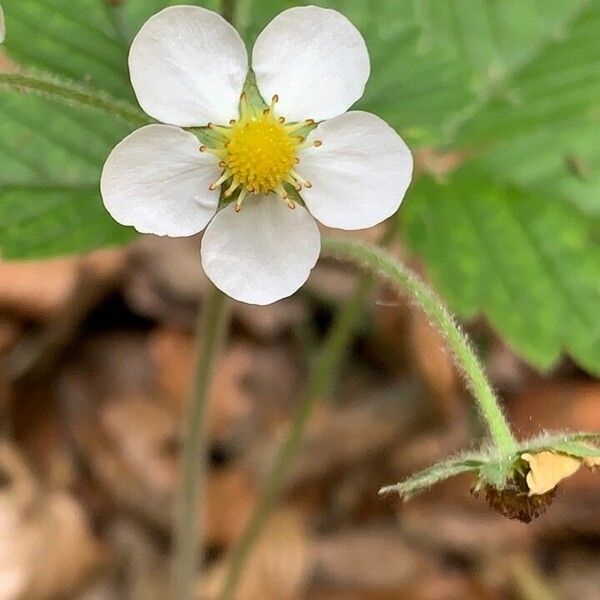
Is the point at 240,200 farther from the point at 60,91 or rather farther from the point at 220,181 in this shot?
the point at 60,91

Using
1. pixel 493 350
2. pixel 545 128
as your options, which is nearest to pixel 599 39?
pixel 545 128

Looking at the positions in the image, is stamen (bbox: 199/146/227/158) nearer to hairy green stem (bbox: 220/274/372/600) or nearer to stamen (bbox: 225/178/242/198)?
stamen (bbox: 225/178/242/198)

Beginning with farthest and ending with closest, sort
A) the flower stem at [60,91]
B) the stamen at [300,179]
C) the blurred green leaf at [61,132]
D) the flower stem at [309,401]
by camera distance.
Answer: the flower stem at [309,401], the blurred green leaf at [61,132], the stamen at [300,179], the flower stem at [60,91]

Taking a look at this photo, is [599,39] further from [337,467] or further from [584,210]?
[337,467]

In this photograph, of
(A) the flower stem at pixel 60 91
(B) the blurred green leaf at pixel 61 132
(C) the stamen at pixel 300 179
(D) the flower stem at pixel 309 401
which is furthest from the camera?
(D) the flower stem at pixel 309 401

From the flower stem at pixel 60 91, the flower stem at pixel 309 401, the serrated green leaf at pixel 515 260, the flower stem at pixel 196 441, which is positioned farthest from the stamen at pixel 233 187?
the serrated green leaf at pixel 515 260

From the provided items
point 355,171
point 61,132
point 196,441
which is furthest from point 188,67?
point 196,441

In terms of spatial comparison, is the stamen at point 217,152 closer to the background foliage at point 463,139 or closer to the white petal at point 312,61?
the white petal at point 312,61

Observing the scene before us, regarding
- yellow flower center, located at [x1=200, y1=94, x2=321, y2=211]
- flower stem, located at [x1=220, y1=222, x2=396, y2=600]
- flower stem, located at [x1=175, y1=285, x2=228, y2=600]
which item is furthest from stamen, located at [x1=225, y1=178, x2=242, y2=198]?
flower stem, located at [x1=220, y1=222, x2=396, y2=600]

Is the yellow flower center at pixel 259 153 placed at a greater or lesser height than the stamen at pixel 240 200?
greater
